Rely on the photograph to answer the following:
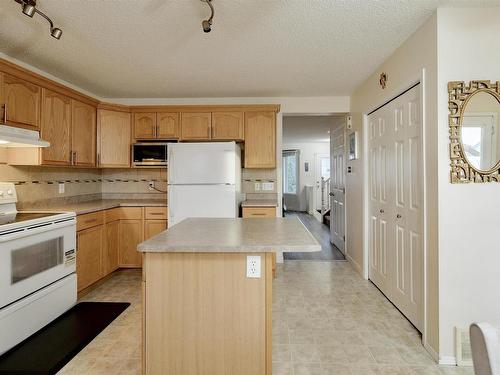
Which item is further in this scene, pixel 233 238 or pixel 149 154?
pixel 149 154

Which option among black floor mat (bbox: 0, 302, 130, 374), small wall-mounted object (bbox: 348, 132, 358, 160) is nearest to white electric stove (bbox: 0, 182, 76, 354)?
black floor mat (bbox: 0, 302, 130, 374)

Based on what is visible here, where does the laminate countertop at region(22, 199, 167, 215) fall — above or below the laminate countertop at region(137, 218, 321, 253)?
above

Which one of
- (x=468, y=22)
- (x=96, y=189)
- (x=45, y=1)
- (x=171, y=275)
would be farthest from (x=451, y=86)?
(x=96, y=189)

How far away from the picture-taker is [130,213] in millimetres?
3689

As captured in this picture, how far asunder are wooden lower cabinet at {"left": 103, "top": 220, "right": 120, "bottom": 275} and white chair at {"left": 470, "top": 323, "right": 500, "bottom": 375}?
3492 millimetres

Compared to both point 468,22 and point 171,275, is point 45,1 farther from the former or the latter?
point 468,22

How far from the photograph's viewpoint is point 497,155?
1.87 metres

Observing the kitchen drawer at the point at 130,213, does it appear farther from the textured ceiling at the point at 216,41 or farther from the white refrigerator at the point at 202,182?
Result: the textured ceiling at the point at 216,41

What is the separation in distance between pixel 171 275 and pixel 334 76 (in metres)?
2.81

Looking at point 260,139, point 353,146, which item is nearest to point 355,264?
point 353,146

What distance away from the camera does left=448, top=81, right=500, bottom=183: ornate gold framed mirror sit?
1.88 m

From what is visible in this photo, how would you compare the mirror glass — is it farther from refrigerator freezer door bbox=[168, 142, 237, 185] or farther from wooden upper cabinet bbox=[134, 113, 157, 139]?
wooden upper cabinet bbox=[134, 113, 157, 139]

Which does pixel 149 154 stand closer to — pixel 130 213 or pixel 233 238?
pixel 130 213

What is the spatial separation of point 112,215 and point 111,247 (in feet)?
1.26
